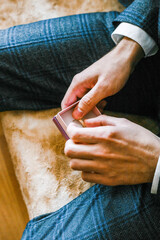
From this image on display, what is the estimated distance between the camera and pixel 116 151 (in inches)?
19.3

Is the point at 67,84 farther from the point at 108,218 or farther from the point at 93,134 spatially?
the point at 108,218

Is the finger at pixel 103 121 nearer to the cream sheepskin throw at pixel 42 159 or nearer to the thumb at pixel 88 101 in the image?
the thumb at pixel 88 101

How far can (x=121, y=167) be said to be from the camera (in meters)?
0.50

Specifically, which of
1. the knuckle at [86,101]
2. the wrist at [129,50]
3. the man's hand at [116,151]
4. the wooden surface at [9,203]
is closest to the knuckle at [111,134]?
the man's hand at [116,151]

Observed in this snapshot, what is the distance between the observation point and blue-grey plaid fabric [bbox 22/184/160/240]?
0.52 metres

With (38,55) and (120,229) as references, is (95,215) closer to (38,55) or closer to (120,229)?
(120,229)

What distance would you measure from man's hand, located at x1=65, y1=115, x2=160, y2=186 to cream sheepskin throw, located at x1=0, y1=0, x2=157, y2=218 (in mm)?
203

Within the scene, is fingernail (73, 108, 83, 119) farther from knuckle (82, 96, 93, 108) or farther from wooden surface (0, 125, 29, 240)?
wooden surface (0, 125, 29, 240)

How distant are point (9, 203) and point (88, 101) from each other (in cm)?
56

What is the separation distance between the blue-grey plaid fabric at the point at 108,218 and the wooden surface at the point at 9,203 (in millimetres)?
305

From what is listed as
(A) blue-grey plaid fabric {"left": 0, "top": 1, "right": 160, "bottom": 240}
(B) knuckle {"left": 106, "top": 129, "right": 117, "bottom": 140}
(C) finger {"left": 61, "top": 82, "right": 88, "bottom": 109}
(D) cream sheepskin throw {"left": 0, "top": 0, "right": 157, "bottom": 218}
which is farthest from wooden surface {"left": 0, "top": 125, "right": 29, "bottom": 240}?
(B) knuckle {"left": 106, "top": 129, "right": 117, "bottom": 140}

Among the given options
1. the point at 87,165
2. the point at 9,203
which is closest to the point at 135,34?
the point at 87,165

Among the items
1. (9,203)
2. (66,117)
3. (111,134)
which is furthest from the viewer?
(9,203)

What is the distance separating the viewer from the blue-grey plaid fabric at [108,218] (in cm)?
52
